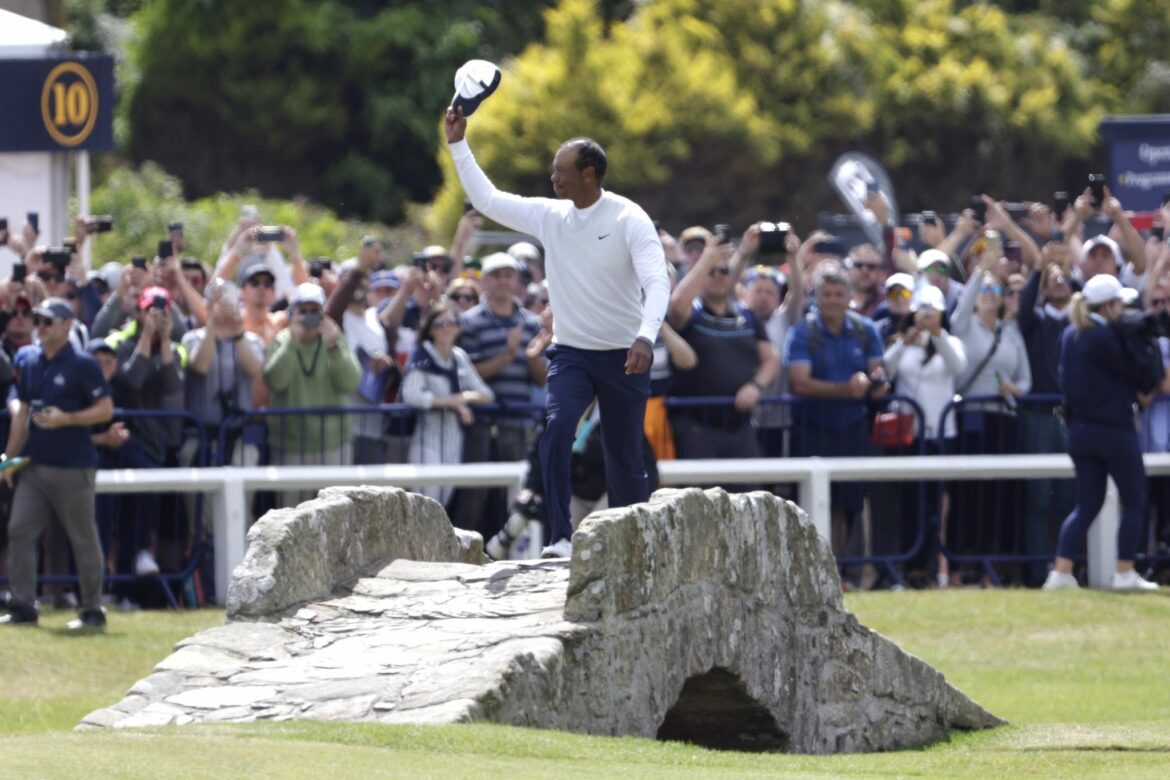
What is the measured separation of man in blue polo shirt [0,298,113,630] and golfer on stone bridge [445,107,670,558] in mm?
3884

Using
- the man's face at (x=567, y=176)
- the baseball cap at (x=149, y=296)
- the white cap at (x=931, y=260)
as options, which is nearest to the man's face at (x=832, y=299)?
the white cap at (x=931, y=260)

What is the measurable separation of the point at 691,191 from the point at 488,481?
2423cm

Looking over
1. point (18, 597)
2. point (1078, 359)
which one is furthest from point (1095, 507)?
point (18, 597)

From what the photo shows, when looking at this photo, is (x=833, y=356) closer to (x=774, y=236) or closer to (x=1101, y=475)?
(x=774, y=236)

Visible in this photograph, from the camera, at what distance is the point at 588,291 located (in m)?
11.3

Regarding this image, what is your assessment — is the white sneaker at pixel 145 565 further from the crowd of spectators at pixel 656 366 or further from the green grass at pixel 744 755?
the green grass at pixel 744 755

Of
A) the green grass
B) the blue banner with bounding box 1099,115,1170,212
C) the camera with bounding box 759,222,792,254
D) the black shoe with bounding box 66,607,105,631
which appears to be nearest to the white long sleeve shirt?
the green grass

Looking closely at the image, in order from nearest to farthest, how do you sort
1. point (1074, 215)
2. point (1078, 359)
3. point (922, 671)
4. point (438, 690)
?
point (438, 690) → point (922, 671) → point (1078, 359) → point (1074, 215)

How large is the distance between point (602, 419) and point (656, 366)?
13.8ft

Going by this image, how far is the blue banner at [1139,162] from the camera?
20.2 m

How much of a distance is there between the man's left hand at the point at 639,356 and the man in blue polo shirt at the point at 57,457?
4.62 meters

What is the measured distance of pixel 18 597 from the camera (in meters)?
14.6

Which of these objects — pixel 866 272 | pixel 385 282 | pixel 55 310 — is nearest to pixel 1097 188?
pixel 866 272

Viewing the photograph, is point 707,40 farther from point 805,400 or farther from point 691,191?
point 805,400
